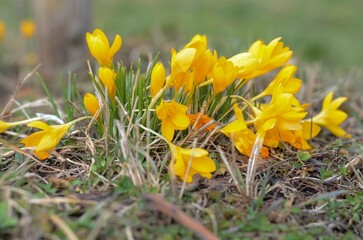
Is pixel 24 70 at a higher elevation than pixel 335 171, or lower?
lower

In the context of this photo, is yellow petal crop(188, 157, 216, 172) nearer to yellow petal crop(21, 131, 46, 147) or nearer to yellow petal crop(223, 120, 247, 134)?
yellow petal crop(223, 120, 247, 134)

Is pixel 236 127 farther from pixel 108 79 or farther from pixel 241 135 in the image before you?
pixel 108 79

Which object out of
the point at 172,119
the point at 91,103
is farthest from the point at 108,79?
the point at 172,119

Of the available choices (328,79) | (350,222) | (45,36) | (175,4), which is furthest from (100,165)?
(175,4)

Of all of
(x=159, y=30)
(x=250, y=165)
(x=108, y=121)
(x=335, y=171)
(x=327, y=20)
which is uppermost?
(x=108, y=121)

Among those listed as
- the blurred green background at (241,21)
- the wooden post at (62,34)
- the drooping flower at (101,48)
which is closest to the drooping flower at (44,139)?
the drooping flower at (101,48)

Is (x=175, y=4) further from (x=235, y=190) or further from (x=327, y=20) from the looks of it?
(x=235, y=190)
